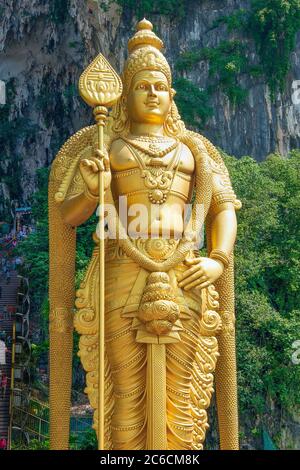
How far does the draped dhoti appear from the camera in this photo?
21.9 feet

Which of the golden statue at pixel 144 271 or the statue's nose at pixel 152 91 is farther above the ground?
the statue's nose at pixel 152 91

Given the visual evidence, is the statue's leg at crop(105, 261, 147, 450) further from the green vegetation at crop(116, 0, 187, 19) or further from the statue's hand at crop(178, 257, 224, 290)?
the green vegetation at crop(116, 0, 187, 19)

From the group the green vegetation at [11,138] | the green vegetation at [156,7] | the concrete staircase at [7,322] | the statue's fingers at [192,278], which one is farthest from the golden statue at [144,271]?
the green vegetation at [11,138]

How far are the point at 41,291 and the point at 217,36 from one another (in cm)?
1032

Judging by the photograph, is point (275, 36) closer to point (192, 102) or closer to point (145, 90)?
point (192, 102)

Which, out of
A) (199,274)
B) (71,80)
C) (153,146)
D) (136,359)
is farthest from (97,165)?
(71,80)

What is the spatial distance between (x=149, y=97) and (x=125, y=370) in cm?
199

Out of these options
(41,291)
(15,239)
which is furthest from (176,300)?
(15,239)

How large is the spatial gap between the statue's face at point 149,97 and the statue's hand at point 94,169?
29.3 inches

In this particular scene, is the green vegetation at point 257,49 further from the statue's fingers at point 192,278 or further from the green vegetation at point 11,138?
the statue's fingers at point 192,278

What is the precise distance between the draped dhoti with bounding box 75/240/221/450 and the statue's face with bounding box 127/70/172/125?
0.99 metres

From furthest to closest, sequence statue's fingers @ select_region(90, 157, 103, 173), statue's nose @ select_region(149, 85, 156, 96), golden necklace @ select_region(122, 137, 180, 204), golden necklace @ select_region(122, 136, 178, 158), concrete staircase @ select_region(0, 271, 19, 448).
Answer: concrete staircase @ select_region(0, 271, 19, 448) → statue's nose @ select_region(149, 85, 156, 96) → golden necklace @ select_region(122, 136, 178, 158) → golden necklace @ select_region(122, 137, 180, 204) → statue's fingers @ select_region(90, 157, 103, 173)

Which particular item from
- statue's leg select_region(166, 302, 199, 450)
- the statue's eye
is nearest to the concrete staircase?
statue's leg select_region(166, 302, 199, 450)

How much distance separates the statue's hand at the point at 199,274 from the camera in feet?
22.3
